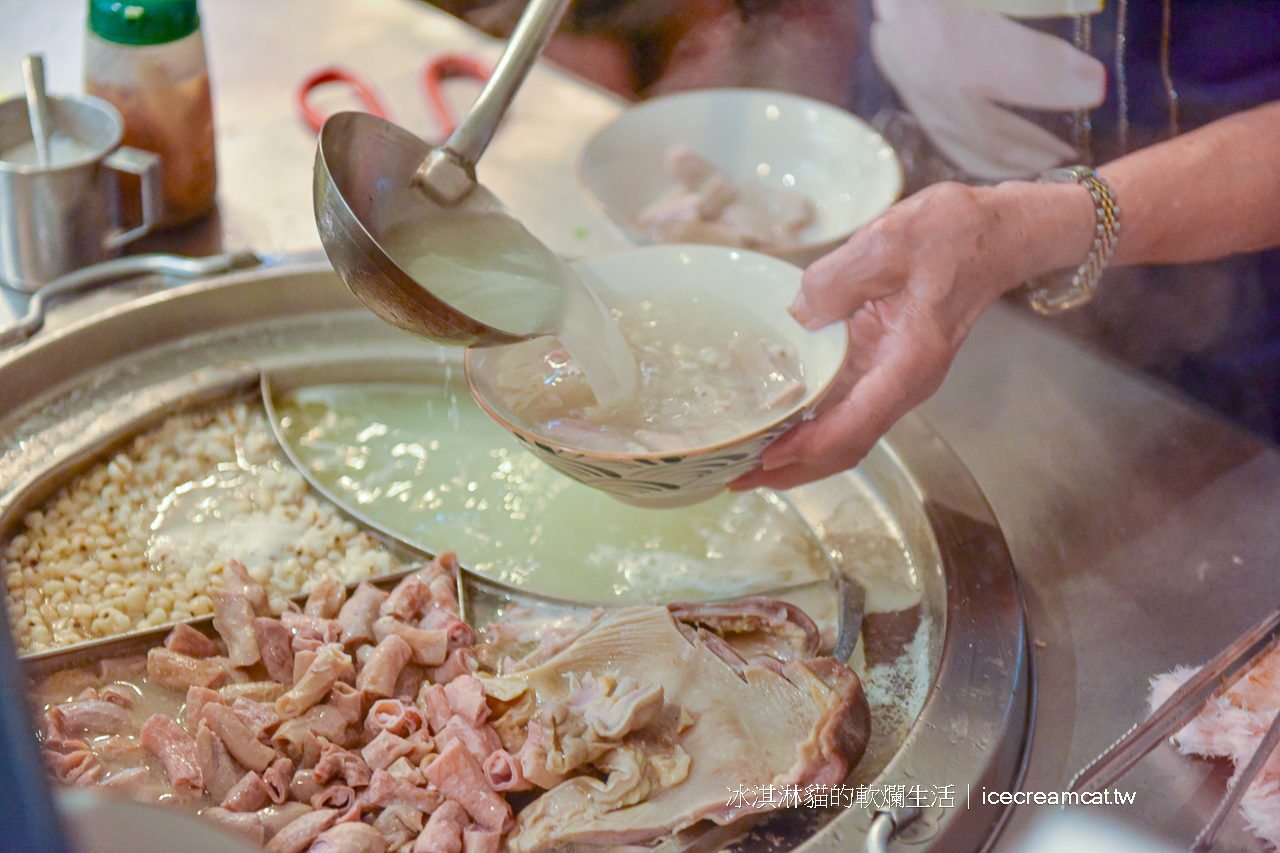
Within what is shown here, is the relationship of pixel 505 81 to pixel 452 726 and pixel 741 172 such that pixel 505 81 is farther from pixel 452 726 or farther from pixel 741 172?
pixel 741 172

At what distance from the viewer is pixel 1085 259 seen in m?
1.95

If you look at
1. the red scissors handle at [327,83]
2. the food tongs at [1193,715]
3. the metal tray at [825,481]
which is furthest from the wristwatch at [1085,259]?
the red scissors handle at [327,83]

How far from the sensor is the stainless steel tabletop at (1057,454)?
1594 millimetres

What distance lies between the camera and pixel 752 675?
1.49 m

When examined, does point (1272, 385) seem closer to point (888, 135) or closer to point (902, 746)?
point (888, 135)

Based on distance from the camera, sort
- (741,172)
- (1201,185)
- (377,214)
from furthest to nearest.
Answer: (741,172)
(1201,185)
(377,214)

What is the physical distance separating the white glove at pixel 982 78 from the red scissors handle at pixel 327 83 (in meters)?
1.44

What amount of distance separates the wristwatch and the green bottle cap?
1908 millimetres

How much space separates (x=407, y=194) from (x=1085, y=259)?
1323mm

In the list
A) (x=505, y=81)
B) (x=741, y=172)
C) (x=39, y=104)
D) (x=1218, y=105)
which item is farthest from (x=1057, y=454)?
(x=39, y=104)

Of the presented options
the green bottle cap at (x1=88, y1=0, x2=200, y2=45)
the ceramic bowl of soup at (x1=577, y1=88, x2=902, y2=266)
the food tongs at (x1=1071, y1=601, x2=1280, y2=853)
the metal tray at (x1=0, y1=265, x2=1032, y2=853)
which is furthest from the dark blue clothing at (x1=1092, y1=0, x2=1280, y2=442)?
the green bottle cap at (x1=88, y1=0, x2=200, y2=45)

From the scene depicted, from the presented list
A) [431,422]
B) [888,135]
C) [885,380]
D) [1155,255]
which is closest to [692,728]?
[885,380]

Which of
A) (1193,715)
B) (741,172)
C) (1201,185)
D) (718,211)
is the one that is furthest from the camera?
(741,172)

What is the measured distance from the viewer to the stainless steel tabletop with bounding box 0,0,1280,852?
1.59 meters
